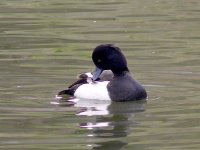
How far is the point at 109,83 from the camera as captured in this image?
13609 mm

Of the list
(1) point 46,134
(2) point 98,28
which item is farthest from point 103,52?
(2) point 98,28

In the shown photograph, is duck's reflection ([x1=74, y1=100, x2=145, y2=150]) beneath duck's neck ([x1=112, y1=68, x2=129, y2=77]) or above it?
beneath

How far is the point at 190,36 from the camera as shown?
18.9m

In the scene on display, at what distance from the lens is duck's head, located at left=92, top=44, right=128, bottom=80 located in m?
13.6

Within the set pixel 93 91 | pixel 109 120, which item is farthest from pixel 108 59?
pixel 109 120

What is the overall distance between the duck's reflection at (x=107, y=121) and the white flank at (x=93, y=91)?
0.09 meters

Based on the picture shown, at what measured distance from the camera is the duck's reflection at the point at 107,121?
418 inches

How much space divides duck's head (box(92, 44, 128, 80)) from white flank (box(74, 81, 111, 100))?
0.12m

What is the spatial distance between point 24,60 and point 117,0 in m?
8.76

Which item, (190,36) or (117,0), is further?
(117,0)

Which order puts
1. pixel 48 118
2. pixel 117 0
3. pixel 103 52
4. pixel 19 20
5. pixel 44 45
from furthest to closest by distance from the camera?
pixel 117 0
pixel 19 20
pixel 44 45
pixel 103 52
pixel 48 118

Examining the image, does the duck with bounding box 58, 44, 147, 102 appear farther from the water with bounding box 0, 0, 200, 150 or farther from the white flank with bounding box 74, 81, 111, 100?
the water with bounding box 0, 0, 200, 150

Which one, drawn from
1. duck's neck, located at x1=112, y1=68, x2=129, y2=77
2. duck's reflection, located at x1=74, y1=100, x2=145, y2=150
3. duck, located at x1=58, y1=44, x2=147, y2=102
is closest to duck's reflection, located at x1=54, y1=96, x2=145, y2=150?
duck's reflection, located at x1=74, y1=100, x2=145, y2=150

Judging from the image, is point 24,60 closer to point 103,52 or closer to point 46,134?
point 103,52
